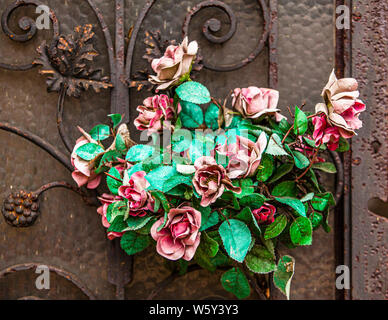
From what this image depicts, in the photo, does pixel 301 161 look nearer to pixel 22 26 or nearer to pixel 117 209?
pixel 117 209

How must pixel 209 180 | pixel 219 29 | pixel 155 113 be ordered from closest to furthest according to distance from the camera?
pixel 209 180, pixel 155 113, pixel 219 29

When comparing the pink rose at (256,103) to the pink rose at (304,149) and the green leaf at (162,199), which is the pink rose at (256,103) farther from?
the green leaf at (162,199)

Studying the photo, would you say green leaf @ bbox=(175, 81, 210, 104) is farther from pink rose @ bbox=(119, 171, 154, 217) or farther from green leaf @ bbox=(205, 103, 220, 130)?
pink rose @ bbox=(119, 171, 154, 217)

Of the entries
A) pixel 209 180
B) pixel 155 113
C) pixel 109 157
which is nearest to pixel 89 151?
pixel 109 157

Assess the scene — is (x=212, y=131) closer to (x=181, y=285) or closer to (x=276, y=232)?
(x=276, y=232)

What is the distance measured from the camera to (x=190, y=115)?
1.99 feet

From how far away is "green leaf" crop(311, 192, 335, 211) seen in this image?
0.59 m

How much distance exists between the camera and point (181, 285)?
28.1 inches

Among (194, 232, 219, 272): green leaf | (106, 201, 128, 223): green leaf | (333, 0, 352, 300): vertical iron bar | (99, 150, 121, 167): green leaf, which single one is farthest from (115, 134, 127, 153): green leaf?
(333, 0, 352, 300): vertical iron bar

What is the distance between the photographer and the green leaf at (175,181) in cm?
50

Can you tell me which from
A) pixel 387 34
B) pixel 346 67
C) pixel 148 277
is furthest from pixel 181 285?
pixel 387 34

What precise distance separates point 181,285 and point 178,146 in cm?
33

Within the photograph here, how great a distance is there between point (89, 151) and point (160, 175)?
0.16 m

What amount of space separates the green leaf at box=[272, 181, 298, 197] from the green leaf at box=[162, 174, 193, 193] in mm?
169
